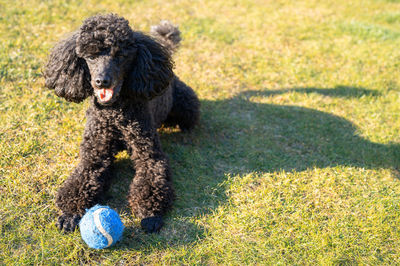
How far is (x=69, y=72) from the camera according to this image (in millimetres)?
3031

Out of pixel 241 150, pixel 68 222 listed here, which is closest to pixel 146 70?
pixel 68 222

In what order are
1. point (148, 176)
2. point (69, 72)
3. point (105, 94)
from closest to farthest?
point (105, 94) → point (69, 72) → point (148, 176)

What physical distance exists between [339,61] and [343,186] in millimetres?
3138

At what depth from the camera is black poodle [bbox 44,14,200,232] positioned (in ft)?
9.37

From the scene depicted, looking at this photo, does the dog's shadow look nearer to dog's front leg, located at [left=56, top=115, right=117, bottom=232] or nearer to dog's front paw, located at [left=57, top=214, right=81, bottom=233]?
dog's front leg, located at [left=56, top=115, right=117, bottom=232]

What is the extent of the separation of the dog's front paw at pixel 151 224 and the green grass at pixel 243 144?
0.06 metres

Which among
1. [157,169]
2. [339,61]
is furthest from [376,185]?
[339,61]

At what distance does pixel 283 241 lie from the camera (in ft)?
9.87

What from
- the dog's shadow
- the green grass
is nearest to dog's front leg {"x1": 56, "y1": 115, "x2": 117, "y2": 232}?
the green grass

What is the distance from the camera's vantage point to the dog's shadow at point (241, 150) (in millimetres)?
3234

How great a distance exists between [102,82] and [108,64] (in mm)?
166

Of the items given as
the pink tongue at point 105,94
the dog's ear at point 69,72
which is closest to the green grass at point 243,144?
the dog's ear at point 69,72

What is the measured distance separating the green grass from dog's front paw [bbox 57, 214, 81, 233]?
63mm

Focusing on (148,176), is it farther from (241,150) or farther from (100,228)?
(241,150)
